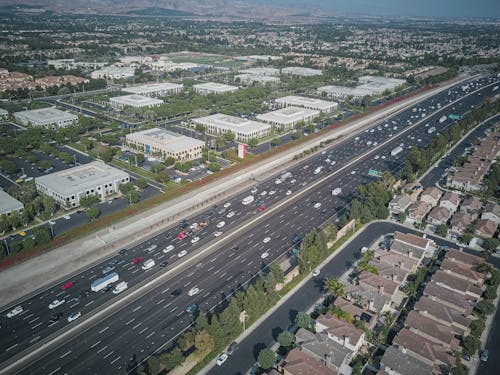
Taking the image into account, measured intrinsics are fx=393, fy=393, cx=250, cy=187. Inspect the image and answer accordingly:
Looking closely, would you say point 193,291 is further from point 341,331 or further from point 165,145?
point 165,145

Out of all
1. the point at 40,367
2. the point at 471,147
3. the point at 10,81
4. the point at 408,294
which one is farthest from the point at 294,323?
the point at 10,81

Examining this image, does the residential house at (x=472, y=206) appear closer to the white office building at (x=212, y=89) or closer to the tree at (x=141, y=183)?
the tree at (x=141, y=183)

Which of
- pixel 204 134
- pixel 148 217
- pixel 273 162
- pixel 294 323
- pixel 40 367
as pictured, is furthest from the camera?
pixel 204 134

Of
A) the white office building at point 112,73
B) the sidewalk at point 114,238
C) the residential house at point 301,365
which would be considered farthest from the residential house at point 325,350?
the white office building at point 112,73

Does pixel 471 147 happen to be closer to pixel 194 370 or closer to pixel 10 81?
pixel 194 370

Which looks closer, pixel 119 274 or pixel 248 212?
pixel 119 274

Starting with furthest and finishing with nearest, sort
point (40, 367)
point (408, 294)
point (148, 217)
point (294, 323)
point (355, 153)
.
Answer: point (355, 153), point (148, 217), point (408, 294), point (294, 323), point (40, 367)
